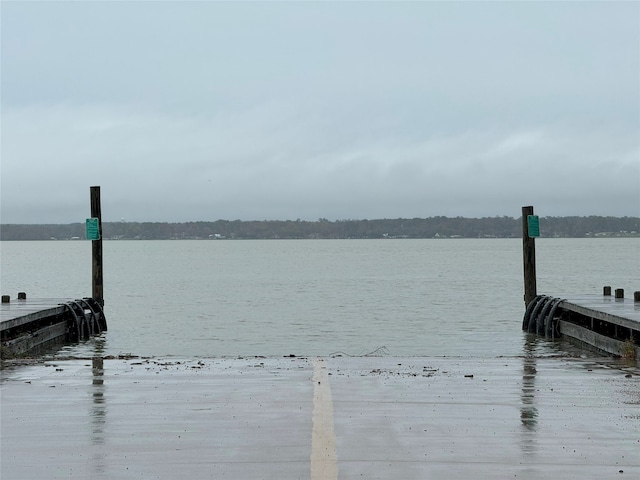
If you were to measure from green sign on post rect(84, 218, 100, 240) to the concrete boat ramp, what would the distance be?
42.5ft

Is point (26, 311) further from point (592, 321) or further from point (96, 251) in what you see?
point (592, 321)

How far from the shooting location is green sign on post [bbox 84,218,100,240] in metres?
26.7

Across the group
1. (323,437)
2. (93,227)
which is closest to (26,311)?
(93,227)

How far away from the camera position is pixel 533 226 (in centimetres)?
2661

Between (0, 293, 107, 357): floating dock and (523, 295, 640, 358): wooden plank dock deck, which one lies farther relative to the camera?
(0, 293, 107, 357): floating dock

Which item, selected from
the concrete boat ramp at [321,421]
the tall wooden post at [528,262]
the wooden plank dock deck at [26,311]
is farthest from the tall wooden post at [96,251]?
the concrete boat ramp at [321,421]

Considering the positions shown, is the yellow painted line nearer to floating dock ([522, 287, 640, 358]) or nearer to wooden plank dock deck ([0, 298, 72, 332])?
floating dock ([522, 287, 640, 358])

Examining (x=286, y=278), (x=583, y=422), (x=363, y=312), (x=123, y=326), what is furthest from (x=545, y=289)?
(x=583, y=422)

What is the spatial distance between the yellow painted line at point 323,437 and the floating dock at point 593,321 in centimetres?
583

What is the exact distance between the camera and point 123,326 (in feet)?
115

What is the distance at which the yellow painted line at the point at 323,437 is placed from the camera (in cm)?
725

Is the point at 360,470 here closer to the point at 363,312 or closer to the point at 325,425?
the point at 325,425

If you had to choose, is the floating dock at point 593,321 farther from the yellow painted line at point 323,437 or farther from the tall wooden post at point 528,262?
the yellow painted line at point 323,437

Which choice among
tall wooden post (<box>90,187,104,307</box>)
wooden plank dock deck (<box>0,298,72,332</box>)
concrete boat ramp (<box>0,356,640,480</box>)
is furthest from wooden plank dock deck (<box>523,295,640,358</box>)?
tall wooden post (<box>90,187,104,307</box>)
